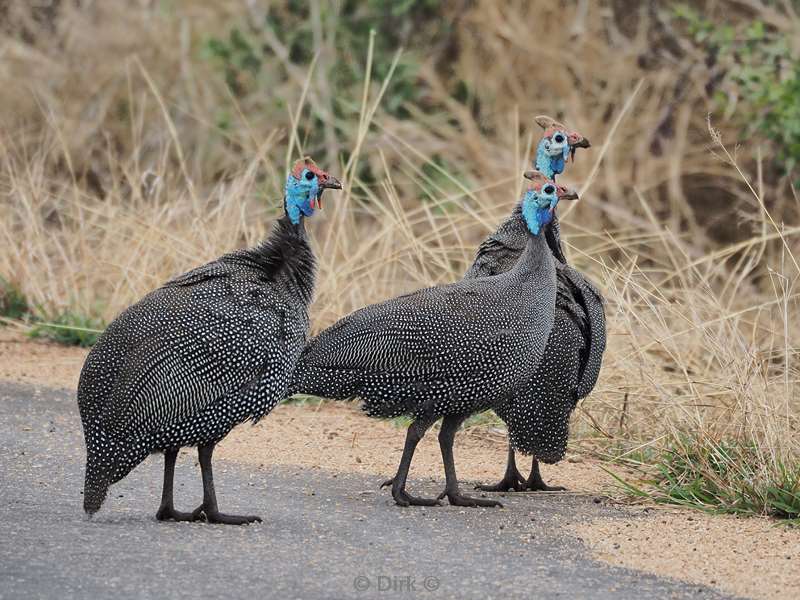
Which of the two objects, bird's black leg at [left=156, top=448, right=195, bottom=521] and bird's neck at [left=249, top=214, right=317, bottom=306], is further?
bird's neck at [left=249, top=214, right=317, bottom=306]

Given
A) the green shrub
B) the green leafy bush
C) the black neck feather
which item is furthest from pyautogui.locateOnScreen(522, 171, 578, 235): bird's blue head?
the green leafy bush

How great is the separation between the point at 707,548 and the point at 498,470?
5.42 ft

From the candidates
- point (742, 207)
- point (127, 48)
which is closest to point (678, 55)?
point (742, 207)

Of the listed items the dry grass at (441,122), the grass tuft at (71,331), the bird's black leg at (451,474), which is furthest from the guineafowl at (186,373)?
the dry grass at (441,122)

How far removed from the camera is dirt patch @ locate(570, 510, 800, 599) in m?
4.09

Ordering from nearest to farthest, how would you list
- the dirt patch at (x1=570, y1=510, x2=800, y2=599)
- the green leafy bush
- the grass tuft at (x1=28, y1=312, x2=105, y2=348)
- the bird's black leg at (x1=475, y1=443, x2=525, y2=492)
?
the dirt patch at (x1=570, y1=510, x2=800, y2=599)
the bird's black leg at (x1=475, y1=443, x2=525, y2=492)
the grass tuft at (x1=28, y1=312, x2=105, y2=348)
the green leafy bush

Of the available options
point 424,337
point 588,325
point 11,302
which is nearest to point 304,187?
point 424,337

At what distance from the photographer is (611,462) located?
19.5 feet

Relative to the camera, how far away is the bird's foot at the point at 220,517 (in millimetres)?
4543

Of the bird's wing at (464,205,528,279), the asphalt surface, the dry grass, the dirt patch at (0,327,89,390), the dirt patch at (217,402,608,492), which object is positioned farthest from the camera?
the dry grass

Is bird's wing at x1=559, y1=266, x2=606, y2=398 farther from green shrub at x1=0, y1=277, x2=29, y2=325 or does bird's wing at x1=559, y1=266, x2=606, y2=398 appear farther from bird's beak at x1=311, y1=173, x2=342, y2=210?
green shrub at x1=0, y1=277, x2=29, y2=325

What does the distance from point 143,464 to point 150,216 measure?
2983 mm

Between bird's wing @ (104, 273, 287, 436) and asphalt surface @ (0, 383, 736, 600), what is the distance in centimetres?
39

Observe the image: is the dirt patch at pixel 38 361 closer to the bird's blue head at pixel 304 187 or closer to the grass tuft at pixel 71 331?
the grass tuft at pixel 71 331
